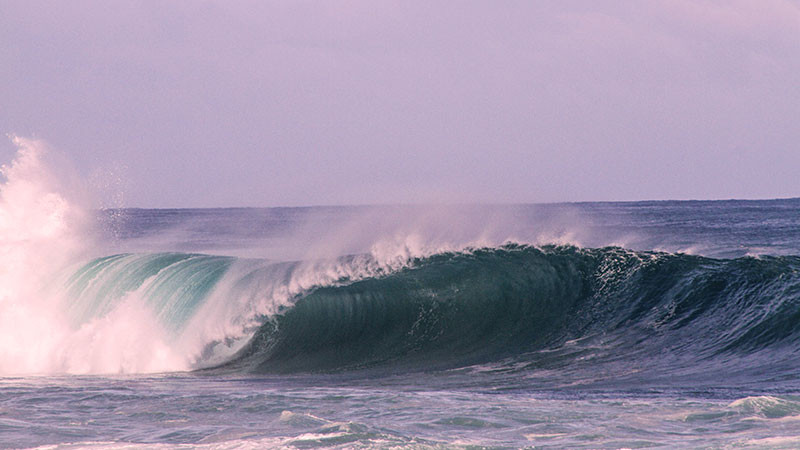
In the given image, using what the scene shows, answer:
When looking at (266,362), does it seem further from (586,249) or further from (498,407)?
(586,249)

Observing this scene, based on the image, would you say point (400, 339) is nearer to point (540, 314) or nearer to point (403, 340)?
point (403, 340)

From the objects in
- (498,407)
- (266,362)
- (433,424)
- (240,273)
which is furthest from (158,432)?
(240,273)

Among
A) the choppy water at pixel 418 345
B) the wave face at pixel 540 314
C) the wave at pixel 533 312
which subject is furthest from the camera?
the wave at pixel 533 312

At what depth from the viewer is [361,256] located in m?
15.6

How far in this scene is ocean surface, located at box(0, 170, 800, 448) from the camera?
6477mm

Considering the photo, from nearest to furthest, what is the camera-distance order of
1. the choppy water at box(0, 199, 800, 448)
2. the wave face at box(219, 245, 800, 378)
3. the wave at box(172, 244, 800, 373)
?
the choppy water at box(0, 199, 800, 448) → the wave face at box(219, 245, 800, 378) → the wave at box(172, 244, 800, 373)

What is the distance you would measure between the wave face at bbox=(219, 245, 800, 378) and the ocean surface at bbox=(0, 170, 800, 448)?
45 millimetres

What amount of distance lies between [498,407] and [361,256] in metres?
8.65

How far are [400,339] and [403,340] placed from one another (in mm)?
63

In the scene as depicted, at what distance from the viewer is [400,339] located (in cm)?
1290

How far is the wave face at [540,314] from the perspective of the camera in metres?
11.5

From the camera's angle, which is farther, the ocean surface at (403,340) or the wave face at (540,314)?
the wave face at (540,314)

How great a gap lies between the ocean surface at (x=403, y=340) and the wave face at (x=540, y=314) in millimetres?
45

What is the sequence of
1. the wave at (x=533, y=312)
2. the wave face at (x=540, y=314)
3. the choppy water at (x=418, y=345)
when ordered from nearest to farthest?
the choppy water at (x=418, y=345) < the wave face at (x=540, y=314) < the wave at (x=533, y=312)
